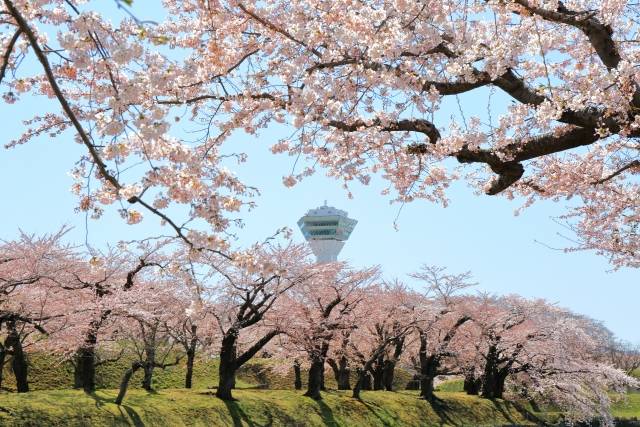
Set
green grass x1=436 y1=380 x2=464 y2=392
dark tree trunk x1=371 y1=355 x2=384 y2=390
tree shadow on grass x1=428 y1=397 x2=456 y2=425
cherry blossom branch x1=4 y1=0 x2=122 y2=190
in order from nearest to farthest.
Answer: cherry blossom branch x1=4 y1=0 x2=122 y2=190
tree shadow on grass x1=428 y1=397 x2=456 y2=425
dark tree trunk x1=371 y1=355 x2=384 y2=390
green grass x1=436 y1=380 x2=464 y2=392

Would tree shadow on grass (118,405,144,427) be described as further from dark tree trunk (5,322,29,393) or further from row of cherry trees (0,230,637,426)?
dark tree trunk (5,322,29,393)

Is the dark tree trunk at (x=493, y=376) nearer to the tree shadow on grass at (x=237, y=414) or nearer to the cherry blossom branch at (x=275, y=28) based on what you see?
the tree shadow on grass at (x=237, y=414)

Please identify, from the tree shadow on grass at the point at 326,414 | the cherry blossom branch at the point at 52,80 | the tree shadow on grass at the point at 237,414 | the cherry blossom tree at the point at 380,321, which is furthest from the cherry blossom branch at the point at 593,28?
the cherry blossom tree at the point at 380,321

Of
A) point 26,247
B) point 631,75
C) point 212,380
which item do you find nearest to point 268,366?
point 212,380

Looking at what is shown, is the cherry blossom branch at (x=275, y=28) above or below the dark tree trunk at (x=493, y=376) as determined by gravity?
above

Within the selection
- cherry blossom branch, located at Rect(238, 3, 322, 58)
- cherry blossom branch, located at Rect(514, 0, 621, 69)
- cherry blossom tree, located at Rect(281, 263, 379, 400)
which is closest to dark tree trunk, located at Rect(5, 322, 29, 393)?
cherry blossom tree, located at Rect(281, 263, 379, 400)

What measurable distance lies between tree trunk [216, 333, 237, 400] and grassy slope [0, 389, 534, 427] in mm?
325

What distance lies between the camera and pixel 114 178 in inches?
173

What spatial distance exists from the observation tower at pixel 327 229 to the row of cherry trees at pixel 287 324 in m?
66.1

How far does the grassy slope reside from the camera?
46.3ft

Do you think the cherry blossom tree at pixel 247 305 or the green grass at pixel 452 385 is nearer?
the cherry blossom tree at pixel 247 305

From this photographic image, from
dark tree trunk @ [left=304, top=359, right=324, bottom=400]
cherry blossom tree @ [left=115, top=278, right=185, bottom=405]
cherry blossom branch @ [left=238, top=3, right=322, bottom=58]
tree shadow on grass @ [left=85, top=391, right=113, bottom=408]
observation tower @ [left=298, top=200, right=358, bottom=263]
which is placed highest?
observation tower @ [left=298, top=200, right=358, bottom=263]

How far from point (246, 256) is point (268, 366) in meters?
26.5

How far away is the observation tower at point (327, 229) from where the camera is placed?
4116 inches
